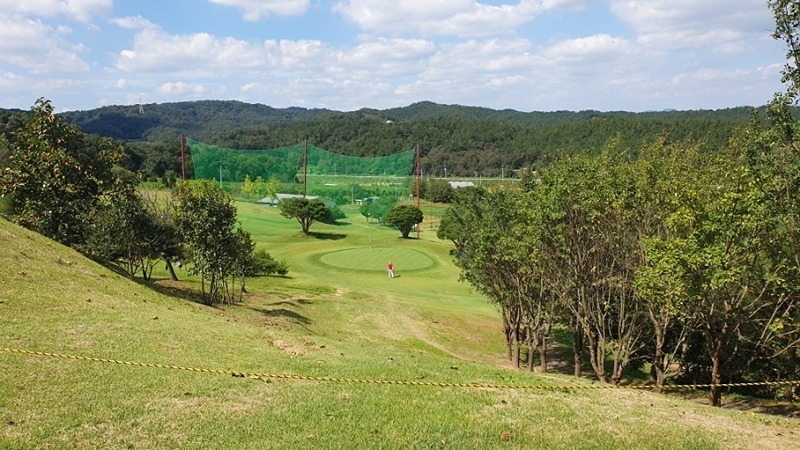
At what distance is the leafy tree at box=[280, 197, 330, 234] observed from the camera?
79375 millimetres

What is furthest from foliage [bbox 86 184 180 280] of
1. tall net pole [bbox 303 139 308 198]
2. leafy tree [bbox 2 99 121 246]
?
tall net pole [bbox 303 139 308 198]

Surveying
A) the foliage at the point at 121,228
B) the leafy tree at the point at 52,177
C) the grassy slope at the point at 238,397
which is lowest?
the grassy slope at the point at 238,397

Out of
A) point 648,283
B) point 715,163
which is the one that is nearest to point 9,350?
point 648,283

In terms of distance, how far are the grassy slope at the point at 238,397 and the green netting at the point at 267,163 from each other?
72.2 meters

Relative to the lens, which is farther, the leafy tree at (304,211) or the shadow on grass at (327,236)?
the shadow on grass at (327,236)

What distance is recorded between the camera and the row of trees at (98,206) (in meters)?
29.4

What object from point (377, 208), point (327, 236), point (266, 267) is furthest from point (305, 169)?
point (266, 267)

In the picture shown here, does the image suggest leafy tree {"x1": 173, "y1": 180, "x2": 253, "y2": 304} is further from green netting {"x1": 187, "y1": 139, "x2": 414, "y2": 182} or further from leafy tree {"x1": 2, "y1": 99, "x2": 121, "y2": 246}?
green netting {"x1": 187, "y1": 139, "x2": 414, "y2": 182}

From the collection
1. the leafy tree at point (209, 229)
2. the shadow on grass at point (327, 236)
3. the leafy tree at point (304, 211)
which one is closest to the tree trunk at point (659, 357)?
the leafy tree at point (209, 229)

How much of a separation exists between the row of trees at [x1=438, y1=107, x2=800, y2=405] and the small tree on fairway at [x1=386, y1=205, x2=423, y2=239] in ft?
159

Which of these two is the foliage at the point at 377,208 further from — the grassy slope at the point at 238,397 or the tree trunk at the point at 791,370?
the grassy slope at the point at 238,397

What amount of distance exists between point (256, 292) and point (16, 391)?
1099 inches

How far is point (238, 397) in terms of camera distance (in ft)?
41.0

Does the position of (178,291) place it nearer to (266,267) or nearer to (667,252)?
(266,267)
